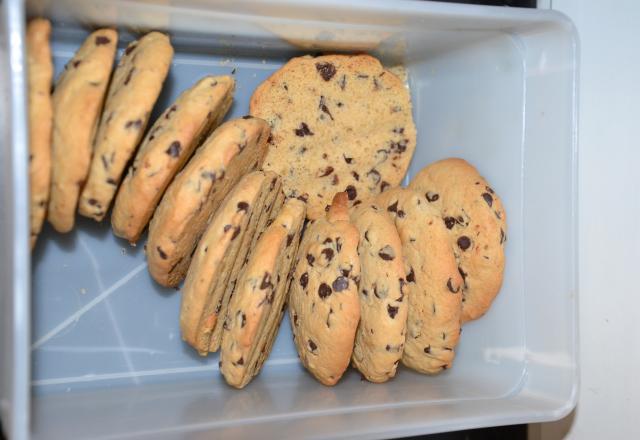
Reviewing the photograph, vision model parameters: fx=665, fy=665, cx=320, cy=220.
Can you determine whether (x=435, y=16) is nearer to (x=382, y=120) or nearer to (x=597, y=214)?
(x=382, y=120)

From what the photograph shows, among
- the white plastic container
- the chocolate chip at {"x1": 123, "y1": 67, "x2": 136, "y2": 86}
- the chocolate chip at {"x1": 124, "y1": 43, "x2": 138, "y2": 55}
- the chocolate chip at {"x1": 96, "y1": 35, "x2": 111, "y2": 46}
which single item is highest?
the chocolate chip at {"x1": 96, "y1": 35, "x2": 111, "y2": 46}

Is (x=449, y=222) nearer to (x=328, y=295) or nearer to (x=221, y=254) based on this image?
(x=328, y=295)

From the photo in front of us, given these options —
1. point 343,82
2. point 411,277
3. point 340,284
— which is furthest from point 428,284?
point 343,82

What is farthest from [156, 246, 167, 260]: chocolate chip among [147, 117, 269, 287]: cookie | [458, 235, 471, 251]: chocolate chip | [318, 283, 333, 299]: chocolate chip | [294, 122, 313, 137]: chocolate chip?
[458, 235, 471, 251]: chocolate chip

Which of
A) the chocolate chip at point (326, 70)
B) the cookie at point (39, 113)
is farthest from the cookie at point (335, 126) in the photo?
the cookie at point (39, 113)

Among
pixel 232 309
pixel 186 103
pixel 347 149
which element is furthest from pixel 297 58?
pixel 232 309

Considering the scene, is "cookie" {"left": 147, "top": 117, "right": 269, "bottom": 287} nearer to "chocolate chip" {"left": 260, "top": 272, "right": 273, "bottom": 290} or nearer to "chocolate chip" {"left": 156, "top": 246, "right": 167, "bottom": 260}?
"chocolate chip" {"left": 156, "top": 246, "right": 167, "bottom": 260}
